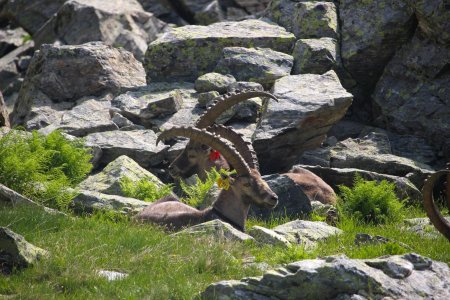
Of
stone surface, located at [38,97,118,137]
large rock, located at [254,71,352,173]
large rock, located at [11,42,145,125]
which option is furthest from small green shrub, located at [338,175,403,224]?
large rock, located at [11,42,145,125]

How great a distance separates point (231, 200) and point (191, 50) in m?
9.14

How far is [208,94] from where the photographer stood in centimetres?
2152

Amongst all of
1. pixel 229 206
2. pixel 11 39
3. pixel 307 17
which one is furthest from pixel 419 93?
pixel 11 39

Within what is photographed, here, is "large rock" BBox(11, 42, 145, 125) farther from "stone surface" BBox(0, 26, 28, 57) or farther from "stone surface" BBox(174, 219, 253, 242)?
"stone surface" BBox(0, 26, 28, 57)

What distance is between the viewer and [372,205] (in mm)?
16797

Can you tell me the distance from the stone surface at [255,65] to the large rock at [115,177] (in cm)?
548

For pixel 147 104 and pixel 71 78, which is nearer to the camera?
pixel 147 104

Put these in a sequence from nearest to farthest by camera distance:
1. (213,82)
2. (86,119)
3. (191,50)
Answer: (86,119), (213,82), (191,50)

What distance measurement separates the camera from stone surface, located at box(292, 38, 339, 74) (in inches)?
896

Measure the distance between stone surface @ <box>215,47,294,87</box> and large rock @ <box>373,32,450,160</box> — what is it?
2341 mm

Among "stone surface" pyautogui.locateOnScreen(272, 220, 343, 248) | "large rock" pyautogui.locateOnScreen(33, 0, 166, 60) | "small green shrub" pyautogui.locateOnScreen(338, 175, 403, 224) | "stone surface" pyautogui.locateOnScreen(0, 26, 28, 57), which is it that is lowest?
"stone surface" pyautogui.locateOnScreen(0, 26, 28, 57)

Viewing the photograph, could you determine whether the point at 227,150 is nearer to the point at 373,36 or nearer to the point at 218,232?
the point at 218,232

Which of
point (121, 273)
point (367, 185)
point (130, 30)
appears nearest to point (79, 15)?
point (130, 30)

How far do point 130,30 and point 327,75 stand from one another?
40.2ft
